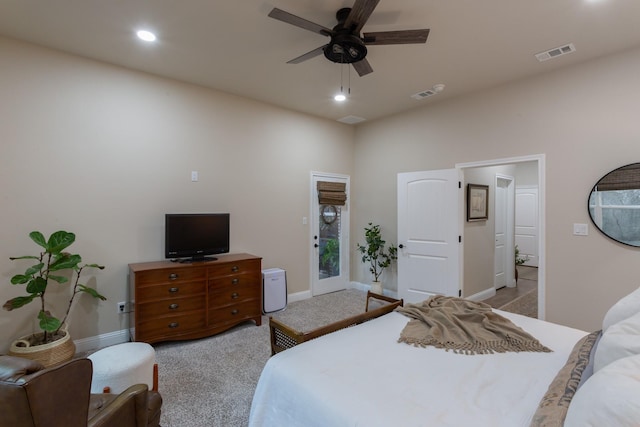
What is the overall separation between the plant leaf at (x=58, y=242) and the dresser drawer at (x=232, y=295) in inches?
55.0

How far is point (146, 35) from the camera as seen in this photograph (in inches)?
107

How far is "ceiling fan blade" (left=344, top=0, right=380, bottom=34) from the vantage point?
76.1 inches

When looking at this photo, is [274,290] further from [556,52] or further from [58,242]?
[556,52]

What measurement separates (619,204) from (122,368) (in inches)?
177

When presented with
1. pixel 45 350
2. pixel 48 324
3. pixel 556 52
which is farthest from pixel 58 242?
pixel 556 52

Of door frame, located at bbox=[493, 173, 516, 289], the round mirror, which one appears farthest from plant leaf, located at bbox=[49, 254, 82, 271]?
door frame, located at bbox=[493, 173, 516, 289]

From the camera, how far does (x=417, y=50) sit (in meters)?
2.92

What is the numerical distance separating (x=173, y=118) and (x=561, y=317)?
5.04 metres

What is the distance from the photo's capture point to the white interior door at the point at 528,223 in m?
7.66

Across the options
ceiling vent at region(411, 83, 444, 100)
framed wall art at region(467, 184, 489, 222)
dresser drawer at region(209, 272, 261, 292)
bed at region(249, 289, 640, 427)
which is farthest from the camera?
framed wall art at region(467, 184, 489, 222)

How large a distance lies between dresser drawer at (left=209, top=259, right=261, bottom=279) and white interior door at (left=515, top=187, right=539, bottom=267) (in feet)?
24.0

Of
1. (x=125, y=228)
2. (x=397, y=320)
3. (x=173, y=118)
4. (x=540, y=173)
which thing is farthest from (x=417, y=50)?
(x=125, y=228)

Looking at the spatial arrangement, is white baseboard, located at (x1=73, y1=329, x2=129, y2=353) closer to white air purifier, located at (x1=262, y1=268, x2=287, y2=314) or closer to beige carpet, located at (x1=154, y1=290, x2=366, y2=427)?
beige carpet, located at (x1=154, y1=290, x2=366, y2=427)

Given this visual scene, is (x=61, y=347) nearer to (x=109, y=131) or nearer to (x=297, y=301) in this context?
(x=109, y=131)
